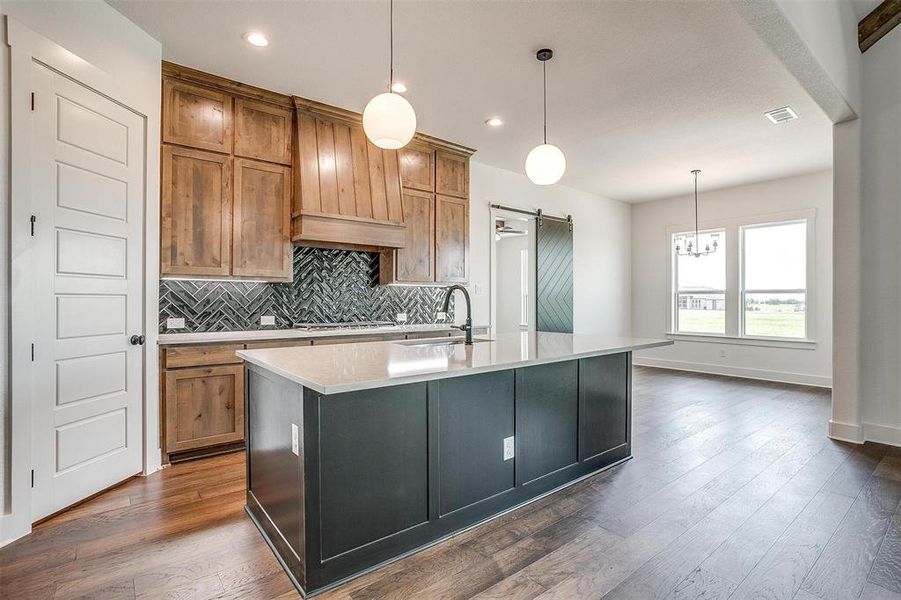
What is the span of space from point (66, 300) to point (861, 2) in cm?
600

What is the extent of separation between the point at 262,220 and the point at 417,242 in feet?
5.39

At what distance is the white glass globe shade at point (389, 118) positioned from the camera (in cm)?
235

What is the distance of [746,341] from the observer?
269 inches

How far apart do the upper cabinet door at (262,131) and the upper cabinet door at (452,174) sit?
1.71 m

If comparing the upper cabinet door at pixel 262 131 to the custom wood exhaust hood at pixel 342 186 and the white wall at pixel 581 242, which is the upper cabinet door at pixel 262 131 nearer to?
the custom wood exhaust hood at pixel 342 186

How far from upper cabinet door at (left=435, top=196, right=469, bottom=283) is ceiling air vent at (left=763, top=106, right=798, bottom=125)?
10.1 ft

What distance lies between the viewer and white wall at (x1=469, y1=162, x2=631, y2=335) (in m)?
5.90

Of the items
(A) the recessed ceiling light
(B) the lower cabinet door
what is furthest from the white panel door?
(A) the recessed ceiling light

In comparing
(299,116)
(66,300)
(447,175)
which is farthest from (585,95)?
(66,300)

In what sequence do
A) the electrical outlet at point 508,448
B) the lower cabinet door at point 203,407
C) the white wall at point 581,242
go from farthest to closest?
the white wall at point 581,242, the lower cabinet door at point 203,407, the electrical outlet at point 508,448

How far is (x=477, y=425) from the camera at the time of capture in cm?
233

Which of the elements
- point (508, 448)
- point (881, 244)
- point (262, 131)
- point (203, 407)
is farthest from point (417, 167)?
point (881, 244)

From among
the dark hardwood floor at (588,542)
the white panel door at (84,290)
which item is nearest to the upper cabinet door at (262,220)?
the white panel door at (84,290)

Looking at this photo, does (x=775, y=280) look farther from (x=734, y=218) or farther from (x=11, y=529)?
(x=11, y=529)
